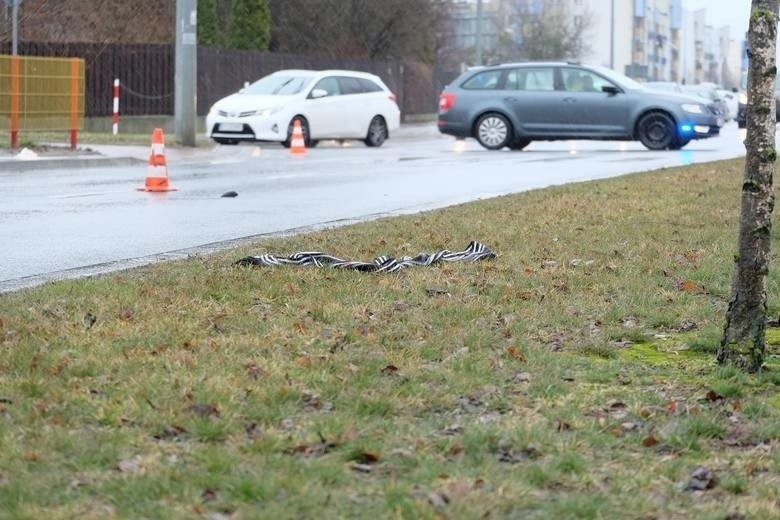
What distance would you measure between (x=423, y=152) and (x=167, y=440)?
70.3ft

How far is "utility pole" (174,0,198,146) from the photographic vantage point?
2669 cm

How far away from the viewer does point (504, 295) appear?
7.47m

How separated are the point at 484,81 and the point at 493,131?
95 centimetres

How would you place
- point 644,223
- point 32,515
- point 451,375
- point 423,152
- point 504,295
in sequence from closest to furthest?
point 32,515
point 451,375
point 504,295
point 644,223
point 423,152

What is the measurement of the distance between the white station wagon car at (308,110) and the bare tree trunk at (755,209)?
20852 millimetres

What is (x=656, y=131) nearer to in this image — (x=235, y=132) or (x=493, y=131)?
(x=493, y=131)

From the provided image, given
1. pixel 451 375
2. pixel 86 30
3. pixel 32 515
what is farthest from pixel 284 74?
pixel 32 515

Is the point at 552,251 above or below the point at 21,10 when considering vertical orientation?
below

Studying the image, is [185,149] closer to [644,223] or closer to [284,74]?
[284,74]

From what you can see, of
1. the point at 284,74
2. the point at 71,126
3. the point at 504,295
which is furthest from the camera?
the point at 284,74

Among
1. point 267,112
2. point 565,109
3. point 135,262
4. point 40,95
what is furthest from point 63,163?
point 135,262

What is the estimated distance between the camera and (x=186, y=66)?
26.7m

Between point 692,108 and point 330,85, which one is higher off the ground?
point 330,85

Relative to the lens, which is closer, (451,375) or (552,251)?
(451,375)
